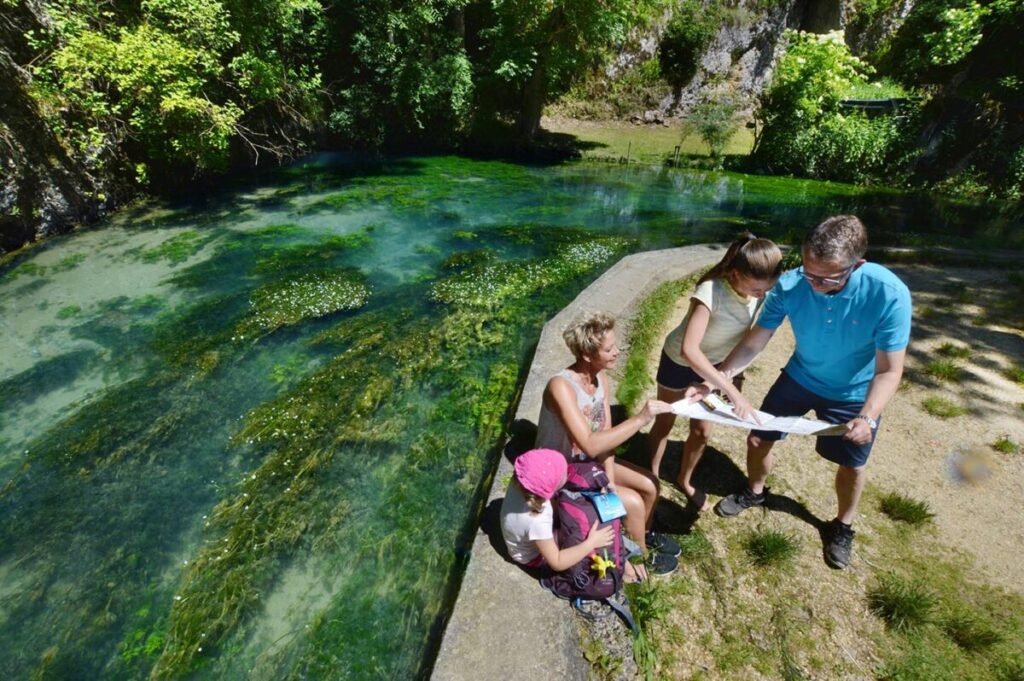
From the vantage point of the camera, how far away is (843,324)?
2879 mm

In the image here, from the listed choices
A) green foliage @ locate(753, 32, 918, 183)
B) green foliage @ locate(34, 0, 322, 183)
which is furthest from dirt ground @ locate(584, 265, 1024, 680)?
green foliage @ locate(753, 32, 918, 183)

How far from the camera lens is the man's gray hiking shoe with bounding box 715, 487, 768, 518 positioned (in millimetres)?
3742

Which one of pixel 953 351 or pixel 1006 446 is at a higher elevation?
pixel 953 351

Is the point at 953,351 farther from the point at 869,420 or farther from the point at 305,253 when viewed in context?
the point at 305,253

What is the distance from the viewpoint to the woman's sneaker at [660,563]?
10.7 feet

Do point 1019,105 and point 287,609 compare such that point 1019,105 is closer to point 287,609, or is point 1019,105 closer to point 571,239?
point 571,239

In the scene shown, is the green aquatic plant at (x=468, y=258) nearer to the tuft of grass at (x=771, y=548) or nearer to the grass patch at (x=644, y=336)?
the grass patch at (x=644, y=336)

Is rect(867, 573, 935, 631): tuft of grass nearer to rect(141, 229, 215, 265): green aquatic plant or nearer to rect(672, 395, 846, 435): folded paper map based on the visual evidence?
rect(672, 395, 846, 435): folded paper map

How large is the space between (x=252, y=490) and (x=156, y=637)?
1275 millimetres

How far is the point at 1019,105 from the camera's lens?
14789 millimetres

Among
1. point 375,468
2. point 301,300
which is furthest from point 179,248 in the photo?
point 375,468

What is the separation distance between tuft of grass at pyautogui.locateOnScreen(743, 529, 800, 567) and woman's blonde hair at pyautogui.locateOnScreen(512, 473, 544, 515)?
1789mm

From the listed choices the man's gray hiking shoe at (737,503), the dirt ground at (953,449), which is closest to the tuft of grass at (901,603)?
the dirt ground at (953,449)

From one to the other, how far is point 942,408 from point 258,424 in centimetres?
699
